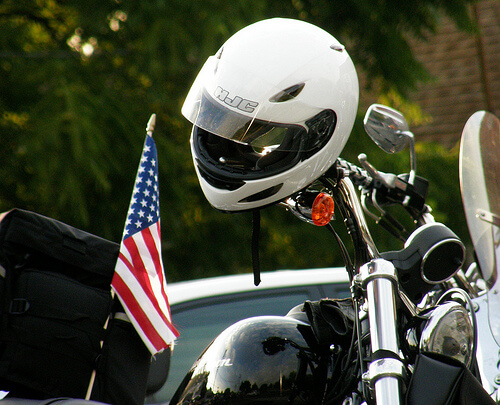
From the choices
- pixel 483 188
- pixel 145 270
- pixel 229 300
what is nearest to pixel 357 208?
pixel 483 188

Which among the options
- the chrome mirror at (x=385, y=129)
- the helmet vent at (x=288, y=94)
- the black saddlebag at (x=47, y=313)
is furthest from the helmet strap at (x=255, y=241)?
the black saddlebag at (x=47, y=313)

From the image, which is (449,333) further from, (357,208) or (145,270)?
(145,270)

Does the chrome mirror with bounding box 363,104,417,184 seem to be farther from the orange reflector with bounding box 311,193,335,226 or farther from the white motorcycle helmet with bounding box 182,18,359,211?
the orange reflector with bounding box 311,193,335,226

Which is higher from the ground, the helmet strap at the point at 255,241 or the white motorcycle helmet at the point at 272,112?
the white motorcycle helmet at the point at 272,112

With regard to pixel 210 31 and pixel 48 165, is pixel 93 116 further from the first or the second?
pixel 210 31

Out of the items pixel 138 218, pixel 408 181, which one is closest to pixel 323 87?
pixel 408 181

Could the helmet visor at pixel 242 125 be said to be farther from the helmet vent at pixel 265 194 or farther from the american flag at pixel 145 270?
the american flag at pixel 145 270

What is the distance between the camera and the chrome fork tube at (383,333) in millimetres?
1294

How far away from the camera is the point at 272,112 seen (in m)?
1.63

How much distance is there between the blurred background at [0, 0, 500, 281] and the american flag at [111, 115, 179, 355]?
237 centimetres

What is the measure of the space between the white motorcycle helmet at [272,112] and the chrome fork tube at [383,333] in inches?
13.6

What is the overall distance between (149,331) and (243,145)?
90 cm

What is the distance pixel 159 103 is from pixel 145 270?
3.52 meters

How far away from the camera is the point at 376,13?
6.53 m
